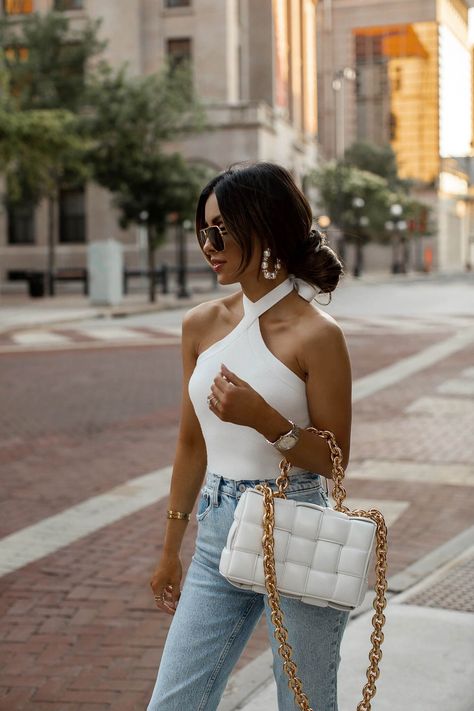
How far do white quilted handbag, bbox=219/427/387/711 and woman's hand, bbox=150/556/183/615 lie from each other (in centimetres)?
48

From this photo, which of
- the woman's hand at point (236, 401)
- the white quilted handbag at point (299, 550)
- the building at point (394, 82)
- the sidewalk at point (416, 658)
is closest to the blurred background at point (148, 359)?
the sidewalk at point (416, 658)

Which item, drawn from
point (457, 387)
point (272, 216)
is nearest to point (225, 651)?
point (272, 216)

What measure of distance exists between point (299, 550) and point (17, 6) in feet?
189

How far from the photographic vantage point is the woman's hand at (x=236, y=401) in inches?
97.2

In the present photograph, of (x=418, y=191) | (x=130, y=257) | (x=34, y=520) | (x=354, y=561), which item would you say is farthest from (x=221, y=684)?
→ (x=418, y=191)

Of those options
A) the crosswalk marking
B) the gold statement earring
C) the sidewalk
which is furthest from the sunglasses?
the crosswalk marking

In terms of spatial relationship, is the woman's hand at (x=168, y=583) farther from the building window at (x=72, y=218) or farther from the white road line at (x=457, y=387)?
the building window at (x=72, y=218)

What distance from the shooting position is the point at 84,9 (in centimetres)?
5634

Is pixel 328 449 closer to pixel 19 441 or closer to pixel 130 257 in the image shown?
pixel 19 441

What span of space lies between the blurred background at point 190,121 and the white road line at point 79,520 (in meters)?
2.44

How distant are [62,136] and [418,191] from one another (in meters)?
76.7

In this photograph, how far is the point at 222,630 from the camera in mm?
2658

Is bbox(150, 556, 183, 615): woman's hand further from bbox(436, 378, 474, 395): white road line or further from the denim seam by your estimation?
bbox(436, 378, 474, 395): white road line

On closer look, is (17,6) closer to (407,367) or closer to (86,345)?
(86,345)
